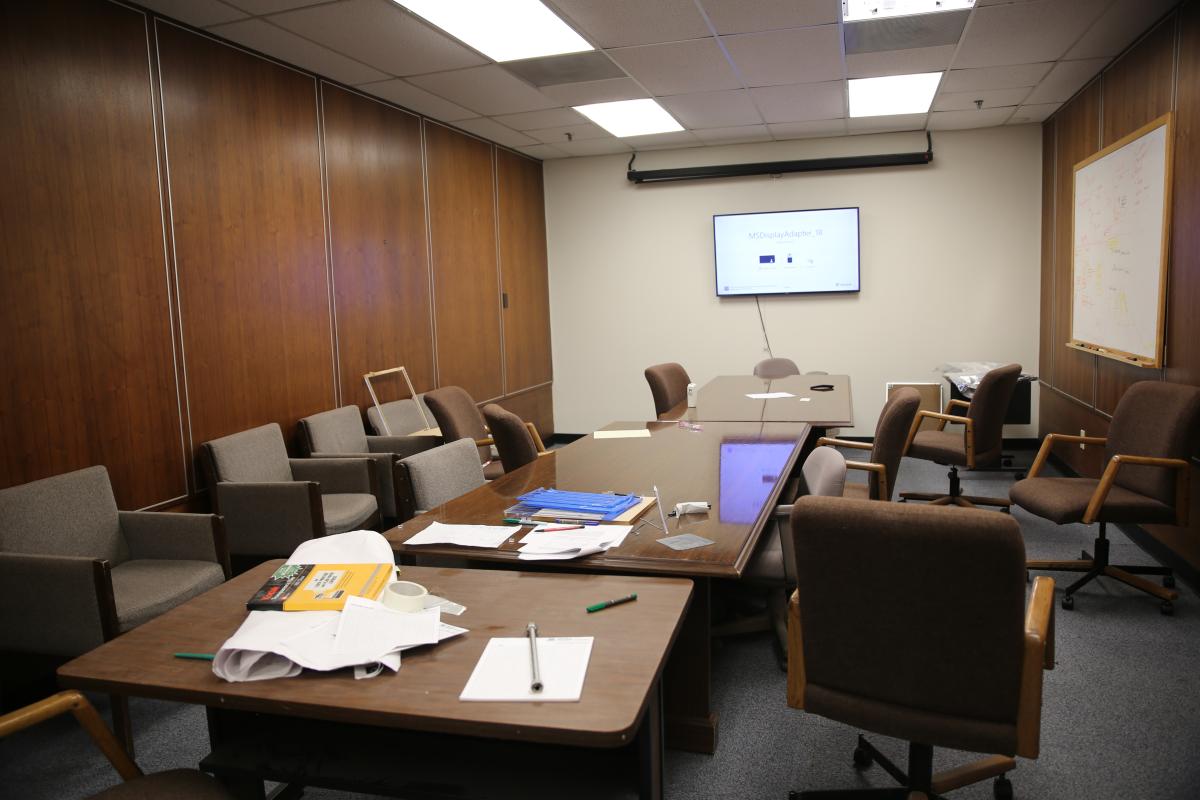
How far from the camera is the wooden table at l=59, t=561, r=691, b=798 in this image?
1.38 m

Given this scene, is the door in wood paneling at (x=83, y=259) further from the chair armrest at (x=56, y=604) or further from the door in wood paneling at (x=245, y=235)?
the chair armrest at (x=56, y=604)

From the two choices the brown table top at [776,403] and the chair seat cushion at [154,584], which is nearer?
the chair seat cushion at [154,584]

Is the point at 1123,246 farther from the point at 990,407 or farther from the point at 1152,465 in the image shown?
the point at 1152,465

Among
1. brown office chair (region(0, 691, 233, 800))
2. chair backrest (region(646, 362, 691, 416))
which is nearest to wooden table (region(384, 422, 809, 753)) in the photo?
brown office chair (region(0, 691, 233, 800))

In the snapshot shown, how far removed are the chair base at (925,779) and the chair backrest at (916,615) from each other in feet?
1.00

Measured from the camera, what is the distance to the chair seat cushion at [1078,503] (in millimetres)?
3506

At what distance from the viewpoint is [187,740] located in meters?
2.69

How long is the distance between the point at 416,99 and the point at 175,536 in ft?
11.3

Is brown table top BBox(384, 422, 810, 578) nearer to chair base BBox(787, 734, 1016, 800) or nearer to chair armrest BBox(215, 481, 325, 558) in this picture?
chair base BBox(787, 734, 1016, 800)

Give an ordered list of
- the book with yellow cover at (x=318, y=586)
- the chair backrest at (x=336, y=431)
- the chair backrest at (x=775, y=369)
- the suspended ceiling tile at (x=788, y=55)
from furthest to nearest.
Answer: the chair backrest at (x=775, y=369) < the chair backrest at (x=336, y=431) < the suspended ceiling tile at (x=788, y=55) < the book with yellow cover at (x=318, y=586)

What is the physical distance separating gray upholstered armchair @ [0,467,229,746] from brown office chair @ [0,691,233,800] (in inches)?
→ 39.8

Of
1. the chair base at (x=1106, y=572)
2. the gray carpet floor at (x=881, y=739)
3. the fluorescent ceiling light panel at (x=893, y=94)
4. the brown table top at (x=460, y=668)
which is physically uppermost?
the fluorescent ceiling light panel at (x=893, y=94)

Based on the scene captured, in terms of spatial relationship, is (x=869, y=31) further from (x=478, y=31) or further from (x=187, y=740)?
(x=187, y=740)

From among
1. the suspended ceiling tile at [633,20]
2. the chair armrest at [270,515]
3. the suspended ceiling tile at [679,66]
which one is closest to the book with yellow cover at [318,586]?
the chair armrest at [270,515]
